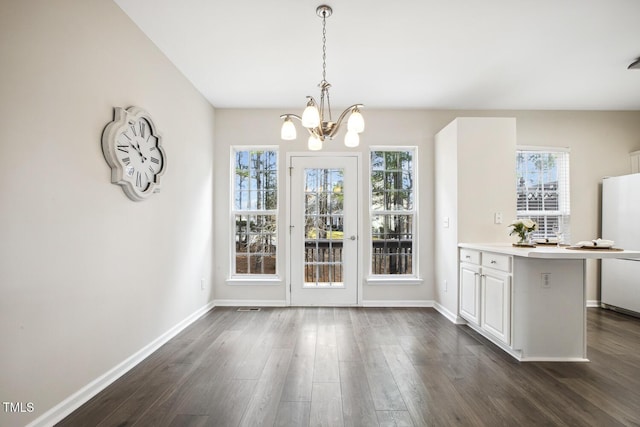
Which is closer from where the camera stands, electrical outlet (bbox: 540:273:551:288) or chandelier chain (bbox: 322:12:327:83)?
chandelier chain (bbox: 322:12:327:83)

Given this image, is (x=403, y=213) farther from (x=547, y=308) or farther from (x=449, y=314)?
(x=547, y=308)

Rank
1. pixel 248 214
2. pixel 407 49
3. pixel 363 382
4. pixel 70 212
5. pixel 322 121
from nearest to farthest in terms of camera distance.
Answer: pixel 70 212 < pixel 363 382 < pixel 322 121 < pixel 407 49 < pixel 248 214

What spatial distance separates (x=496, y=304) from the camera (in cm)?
307

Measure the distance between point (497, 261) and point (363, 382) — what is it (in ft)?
5.49

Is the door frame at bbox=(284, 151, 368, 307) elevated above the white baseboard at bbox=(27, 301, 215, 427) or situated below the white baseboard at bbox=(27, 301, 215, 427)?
above

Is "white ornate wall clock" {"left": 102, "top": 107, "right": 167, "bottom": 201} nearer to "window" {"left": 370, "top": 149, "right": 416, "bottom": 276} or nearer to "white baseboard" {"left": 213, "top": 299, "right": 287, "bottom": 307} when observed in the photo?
"white baseboard" {"left": 213, "top": 299, "right": 287, "bottom": 307}

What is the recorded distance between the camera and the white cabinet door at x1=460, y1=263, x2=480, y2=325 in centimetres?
342

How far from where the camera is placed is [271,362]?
275cm

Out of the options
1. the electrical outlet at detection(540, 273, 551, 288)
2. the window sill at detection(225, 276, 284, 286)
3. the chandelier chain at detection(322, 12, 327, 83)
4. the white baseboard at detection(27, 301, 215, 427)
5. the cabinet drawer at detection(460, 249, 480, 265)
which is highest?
the chandelier chain at detection(322, 12, 327, 83)

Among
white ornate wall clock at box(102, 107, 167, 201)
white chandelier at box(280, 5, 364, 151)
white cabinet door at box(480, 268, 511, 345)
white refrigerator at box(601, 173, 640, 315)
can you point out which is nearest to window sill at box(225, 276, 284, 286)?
white ornate wall clock at box(102, 107, 167, 201)

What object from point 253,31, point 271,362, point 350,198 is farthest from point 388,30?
point 271,362

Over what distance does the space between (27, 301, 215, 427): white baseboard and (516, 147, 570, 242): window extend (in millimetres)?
4660

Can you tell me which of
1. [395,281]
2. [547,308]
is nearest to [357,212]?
[395,281]

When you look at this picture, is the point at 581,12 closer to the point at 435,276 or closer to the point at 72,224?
the point at 435,276
